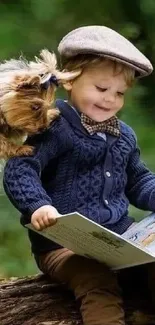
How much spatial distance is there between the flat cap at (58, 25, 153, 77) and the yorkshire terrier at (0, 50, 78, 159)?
57 millimetres

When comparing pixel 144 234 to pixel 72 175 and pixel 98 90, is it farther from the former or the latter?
pixel 98 90

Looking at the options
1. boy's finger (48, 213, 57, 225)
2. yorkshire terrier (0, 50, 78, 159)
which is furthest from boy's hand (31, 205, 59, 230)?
yorkshire terrier (0, 50, 78, 159)

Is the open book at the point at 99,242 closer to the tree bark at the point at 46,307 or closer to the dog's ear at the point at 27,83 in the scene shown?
the tree bark at the point at 46,307

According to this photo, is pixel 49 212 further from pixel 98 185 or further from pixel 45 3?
pixel 45 3

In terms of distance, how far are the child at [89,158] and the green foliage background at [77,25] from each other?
0.41 m

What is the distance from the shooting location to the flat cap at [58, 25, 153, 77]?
226 cm

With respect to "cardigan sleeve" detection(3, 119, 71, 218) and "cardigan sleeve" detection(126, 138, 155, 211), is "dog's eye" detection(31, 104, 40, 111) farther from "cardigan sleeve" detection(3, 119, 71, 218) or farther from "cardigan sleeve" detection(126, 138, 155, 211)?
"cardigan sleeve" detection(126, 138, 155, 211)

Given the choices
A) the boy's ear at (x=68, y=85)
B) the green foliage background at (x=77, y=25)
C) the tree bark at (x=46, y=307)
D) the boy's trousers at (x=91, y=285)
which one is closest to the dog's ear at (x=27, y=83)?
the boy's ear at (x=68, y=85)

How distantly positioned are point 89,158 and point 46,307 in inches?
12.2

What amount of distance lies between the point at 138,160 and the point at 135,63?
0.23 metres

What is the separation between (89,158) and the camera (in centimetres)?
229

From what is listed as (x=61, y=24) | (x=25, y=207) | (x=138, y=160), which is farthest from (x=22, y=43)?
(x=25, y=207)

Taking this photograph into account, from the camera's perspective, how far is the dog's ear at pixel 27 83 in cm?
220

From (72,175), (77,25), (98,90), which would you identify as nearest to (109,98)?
(98,90)
